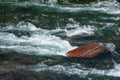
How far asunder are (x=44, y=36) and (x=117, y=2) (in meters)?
6.45

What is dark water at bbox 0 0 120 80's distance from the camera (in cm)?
965

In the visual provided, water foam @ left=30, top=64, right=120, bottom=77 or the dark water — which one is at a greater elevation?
the dark water

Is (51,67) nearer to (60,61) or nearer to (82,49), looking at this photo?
(60,61)

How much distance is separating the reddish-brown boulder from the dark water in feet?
0.60

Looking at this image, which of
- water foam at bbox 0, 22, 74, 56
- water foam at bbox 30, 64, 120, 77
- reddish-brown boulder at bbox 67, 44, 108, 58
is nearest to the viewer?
water foam at bbox 30, 64, 120, 77

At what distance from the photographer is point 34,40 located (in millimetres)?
12188

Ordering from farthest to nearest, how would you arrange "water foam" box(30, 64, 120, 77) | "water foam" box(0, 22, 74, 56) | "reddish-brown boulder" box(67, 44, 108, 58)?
"water foam" box(0, 22, 74, 56), "reddish-brown boulder" box(67, 44, 108, 58), "water foam" box(30, 64, 120, 77)

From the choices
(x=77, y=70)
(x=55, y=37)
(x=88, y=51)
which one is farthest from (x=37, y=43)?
(x=77, y=70)

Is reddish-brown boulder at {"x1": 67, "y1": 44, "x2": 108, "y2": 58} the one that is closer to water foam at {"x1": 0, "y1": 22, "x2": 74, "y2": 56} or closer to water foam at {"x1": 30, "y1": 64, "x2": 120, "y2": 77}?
water foam at {"x1": 0, "y1": 22, "x2": 74, "y2": 56}

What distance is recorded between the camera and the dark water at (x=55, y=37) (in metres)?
9.65

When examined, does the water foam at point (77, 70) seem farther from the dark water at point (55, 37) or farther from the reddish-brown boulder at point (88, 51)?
the reddish-brown boulder at point (88, 51)

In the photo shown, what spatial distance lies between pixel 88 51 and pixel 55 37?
2174 mm

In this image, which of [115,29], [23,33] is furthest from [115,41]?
[23,33]

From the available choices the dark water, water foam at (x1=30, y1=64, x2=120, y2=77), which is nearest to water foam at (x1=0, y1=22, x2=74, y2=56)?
the dark water
